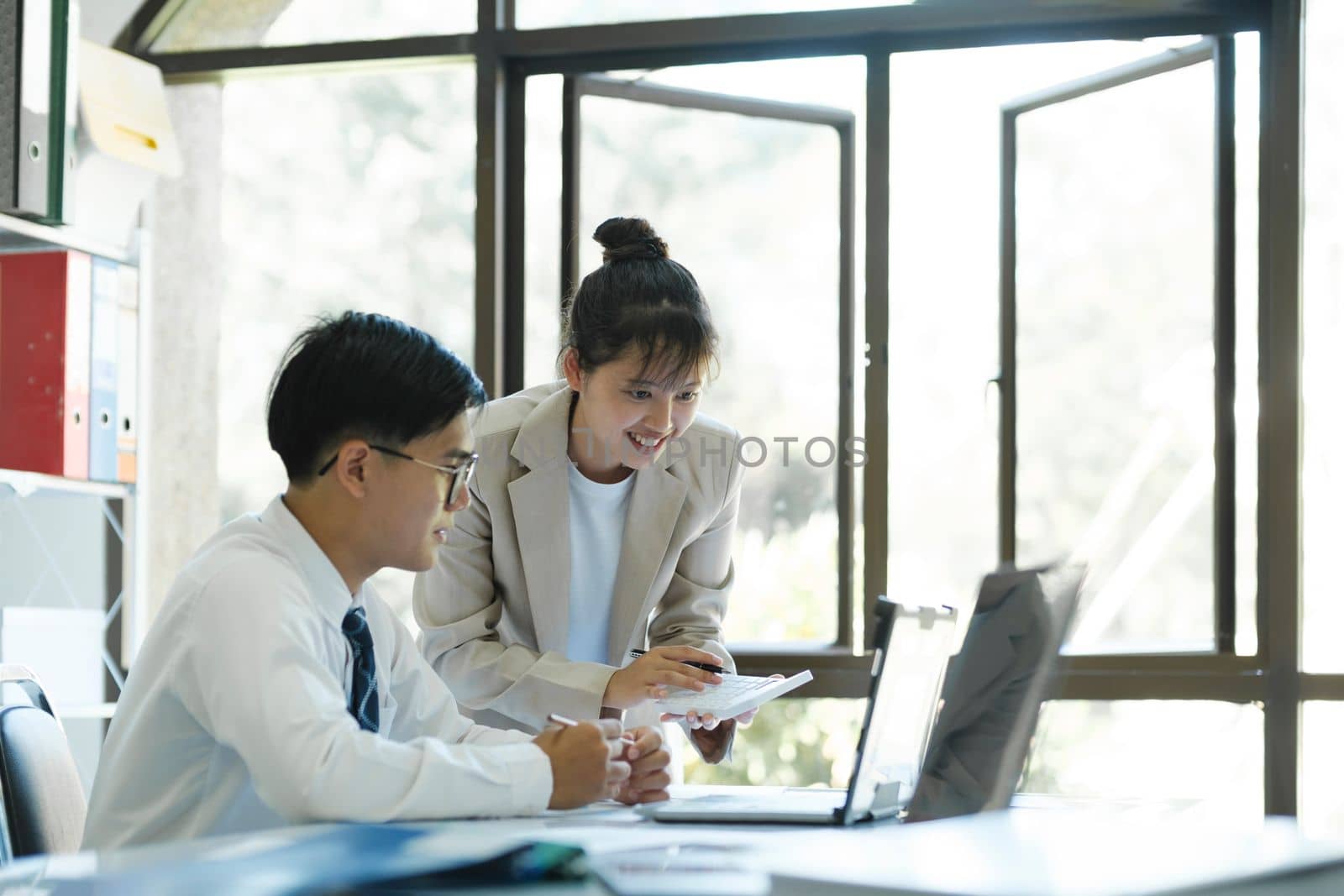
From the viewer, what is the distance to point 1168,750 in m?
2.96

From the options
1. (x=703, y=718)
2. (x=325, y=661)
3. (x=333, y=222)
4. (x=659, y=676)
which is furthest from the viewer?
(x=333, y=222)

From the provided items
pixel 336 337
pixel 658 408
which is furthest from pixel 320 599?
pixel 658 408

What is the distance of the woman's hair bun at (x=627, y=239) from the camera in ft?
6.88

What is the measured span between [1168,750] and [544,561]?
1627mm

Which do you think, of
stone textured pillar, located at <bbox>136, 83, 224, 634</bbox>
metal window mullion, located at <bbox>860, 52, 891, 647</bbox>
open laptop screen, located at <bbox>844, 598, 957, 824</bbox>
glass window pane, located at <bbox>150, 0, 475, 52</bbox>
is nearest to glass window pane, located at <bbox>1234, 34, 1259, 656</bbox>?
metal window mullion, located at <bbox>860, 52, 891, 647</bbox>

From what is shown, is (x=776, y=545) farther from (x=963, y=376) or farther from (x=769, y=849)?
(x=769, y=849)

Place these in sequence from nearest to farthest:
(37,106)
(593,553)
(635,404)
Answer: (635,404), (593,553), (37,106)

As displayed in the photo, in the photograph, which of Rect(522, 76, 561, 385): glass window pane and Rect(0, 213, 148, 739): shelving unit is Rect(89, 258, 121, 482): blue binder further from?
Rect(522, 76, 561, 385): glass window pane

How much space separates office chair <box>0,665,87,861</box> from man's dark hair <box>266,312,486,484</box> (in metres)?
0.41

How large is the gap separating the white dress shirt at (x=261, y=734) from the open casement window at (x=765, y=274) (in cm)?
185

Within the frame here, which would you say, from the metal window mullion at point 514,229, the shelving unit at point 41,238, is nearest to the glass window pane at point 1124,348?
the metal window mullion at point 514,229

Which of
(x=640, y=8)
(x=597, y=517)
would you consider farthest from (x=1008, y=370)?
(x=597, y=517)

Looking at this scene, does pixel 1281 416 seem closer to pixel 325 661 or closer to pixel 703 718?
pixel 703 718

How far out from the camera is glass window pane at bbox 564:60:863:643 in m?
3.17
